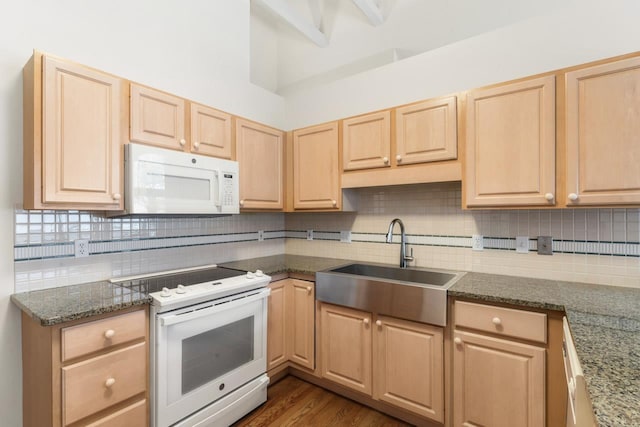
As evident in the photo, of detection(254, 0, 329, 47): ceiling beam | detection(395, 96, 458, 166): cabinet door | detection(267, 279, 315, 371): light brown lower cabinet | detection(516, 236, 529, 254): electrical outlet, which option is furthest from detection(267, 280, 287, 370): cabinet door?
detection(254, 0, 329, 47): ceiling beam

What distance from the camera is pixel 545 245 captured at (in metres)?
1.92

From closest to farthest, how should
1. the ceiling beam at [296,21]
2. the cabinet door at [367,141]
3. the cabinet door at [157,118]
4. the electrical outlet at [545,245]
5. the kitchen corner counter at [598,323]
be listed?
the kitchen corner counter at [598,323] < the cabinet door at [157,118] < the electrical outlet at [545,245] < the cabinet door at [367,141] < the ceiling beam at [296,21]

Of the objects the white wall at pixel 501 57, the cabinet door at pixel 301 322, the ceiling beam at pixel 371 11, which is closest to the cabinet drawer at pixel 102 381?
the cabinet door at pixel 301 322

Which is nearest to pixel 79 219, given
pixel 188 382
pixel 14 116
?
pixel 14 116

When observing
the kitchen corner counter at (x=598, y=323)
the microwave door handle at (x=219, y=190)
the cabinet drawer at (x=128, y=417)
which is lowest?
the cabinet drawer at (x=128, y=417)

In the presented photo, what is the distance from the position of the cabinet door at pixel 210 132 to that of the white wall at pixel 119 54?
0.29m

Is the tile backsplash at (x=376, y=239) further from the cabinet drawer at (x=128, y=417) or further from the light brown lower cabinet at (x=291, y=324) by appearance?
the cabinet drawer at (x=128, y=417)

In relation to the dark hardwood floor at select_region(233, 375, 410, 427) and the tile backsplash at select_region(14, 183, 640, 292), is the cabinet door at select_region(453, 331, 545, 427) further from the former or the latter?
the tile backsplash at select_region(14, 183, 640, 292)

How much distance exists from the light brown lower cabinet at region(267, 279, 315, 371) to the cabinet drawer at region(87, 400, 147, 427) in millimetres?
874

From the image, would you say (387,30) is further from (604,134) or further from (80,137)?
(80,137)

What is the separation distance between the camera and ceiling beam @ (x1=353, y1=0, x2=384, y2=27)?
2.57 meters

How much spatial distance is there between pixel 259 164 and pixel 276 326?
127cm

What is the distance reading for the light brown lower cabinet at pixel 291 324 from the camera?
225 cm

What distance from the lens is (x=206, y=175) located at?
2.04 meters
